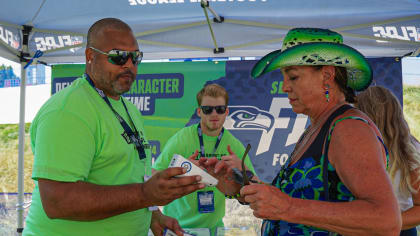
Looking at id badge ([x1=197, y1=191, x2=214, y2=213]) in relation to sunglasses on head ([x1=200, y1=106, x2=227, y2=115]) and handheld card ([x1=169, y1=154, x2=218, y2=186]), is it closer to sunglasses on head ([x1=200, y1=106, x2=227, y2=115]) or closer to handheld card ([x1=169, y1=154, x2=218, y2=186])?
sunglasses on head ([x1=200, y1=106, x2=227, y2=115])

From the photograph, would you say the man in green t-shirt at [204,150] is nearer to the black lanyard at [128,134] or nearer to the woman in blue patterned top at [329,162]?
the black lanyard at [128,134]

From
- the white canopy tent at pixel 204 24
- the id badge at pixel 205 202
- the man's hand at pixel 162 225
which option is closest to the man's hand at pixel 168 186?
the man's hand at pixel 162 225

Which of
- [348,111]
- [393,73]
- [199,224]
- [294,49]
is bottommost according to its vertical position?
[199,224]

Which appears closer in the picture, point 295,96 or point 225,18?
point 295,96

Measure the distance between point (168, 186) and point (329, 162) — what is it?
0.60 meters

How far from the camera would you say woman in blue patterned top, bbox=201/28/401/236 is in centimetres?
107

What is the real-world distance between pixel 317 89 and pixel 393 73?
3999 millimetres

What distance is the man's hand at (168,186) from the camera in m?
1.37

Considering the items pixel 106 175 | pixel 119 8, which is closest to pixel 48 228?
pixel 106 175

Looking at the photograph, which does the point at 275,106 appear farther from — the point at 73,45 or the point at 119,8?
the point at 73,45

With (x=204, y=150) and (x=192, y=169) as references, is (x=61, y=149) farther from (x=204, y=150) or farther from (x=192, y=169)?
(x=204, y=150)

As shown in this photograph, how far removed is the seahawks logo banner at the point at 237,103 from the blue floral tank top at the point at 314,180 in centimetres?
362

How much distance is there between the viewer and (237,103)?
510 cm

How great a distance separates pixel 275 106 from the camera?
16.5 ft
